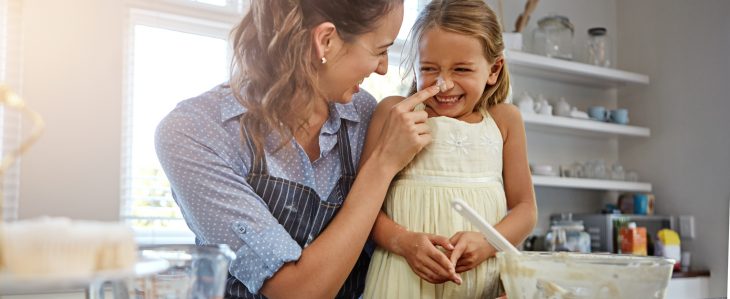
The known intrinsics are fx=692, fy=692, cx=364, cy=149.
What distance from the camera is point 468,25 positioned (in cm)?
128

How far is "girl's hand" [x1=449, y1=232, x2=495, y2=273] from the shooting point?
108 cm

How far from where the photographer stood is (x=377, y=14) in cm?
118

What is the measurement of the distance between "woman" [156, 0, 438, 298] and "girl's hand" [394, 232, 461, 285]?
0.07 meters

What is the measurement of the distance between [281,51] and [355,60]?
0.42ft

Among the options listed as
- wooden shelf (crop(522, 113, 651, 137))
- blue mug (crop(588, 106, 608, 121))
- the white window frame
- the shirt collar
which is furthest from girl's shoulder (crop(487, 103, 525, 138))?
blue mug (crop(588, 106, 608, 121))

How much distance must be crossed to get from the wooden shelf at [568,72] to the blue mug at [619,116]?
177 millimetres

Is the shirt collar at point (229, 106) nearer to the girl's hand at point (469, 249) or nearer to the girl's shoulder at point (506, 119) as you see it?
the girl's hand at point (469, 249)

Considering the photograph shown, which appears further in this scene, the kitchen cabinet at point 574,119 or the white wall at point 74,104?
the kitchen cabinet at point 574,119

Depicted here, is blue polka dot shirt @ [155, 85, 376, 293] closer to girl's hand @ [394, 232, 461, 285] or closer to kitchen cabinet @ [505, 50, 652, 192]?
girl's hand @ [394, 232, 461, 285]

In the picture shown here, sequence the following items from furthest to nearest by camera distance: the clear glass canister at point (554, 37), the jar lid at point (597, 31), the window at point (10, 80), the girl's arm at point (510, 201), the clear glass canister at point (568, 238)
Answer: the jar lid at point (597, 31)
the clear glass canister at point (554, 37)
the clear glass canister at point (568, 238)
the window at point (10, 80)
the girl's arm at point (510, 201)

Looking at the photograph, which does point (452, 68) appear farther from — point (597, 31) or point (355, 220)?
point (597, 31)

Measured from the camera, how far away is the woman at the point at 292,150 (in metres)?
1.02

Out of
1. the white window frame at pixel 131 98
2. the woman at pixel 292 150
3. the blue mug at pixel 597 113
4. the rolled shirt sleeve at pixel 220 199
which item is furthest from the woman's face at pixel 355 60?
the blue mug at pixel 597 113

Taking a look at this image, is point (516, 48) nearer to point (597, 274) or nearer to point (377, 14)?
point (377, 14)
